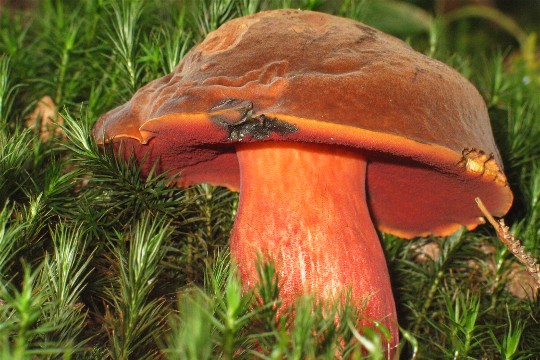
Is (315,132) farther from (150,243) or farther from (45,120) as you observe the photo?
(45,120)

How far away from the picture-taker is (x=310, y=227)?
1.07m

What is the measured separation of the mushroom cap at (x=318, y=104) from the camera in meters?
0.88

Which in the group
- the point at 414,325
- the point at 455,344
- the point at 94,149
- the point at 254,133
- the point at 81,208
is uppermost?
the point at 254,133

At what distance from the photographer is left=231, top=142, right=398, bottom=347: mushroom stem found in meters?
1.05

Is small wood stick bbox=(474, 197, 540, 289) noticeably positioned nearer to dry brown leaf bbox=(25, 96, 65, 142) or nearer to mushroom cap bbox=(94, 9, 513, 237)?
mushroom cap bbox=(94, 9, 513, 237)

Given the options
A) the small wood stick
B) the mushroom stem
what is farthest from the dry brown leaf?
the small wood stick

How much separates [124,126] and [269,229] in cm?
34

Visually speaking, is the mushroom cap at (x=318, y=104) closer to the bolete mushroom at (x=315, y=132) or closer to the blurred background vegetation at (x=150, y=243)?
the bolete mushroom at (x=315, y=132)

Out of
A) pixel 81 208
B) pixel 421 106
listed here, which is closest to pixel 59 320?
pixel 81 208

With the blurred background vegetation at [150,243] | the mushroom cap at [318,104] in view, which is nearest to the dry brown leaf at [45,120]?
the blurred background vegetation at [150,243]

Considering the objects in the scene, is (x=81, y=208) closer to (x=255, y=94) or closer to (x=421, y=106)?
(x=255, y=94)

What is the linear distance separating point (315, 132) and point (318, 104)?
0.04 meters

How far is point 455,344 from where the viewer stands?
1057mm

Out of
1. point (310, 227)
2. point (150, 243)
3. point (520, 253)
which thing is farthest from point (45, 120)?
point (520, 253)
